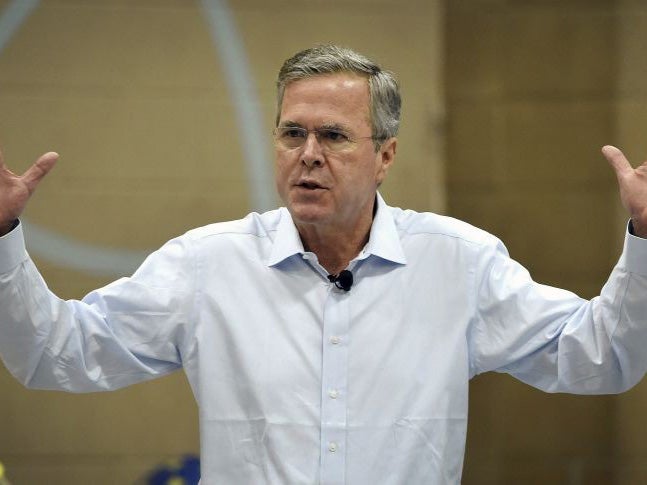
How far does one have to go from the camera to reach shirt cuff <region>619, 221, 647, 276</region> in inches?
60.4

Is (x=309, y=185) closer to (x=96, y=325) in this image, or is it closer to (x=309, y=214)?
(x=309, y=214)

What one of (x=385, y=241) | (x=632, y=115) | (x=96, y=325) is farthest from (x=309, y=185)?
(x=632, y=115)

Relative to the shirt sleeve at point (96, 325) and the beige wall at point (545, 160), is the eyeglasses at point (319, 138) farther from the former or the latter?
the beige wall at point (545, 160)

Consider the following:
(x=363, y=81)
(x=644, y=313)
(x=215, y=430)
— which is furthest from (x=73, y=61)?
(x=644, y=313)

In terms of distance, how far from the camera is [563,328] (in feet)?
5.49

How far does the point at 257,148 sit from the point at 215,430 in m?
1.55

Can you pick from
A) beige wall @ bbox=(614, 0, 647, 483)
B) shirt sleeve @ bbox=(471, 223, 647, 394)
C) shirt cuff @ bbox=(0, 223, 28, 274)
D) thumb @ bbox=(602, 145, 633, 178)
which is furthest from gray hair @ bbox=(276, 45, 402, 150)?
beige wall @ bbox=(614, 0, 647, 483)

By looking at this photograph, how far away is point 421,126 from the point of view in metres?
3.16

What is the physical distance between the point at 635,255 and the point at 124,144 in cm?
192

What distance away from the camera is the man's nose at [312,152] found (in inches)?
67.6

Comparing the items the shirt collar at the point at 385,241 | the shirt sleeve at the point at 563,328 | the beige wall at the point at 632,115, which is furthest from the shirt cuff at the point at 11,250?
the beige wall at the point at 632,115

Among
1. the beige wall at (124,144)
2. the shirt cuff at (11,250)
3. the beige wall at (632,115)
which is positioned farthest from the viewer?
the beige wall at (632,115)

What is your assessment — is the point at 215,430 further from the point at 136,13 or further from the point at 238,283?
the point at 136,13

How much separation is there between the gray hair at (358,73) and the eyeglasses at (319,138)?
0.05 m
